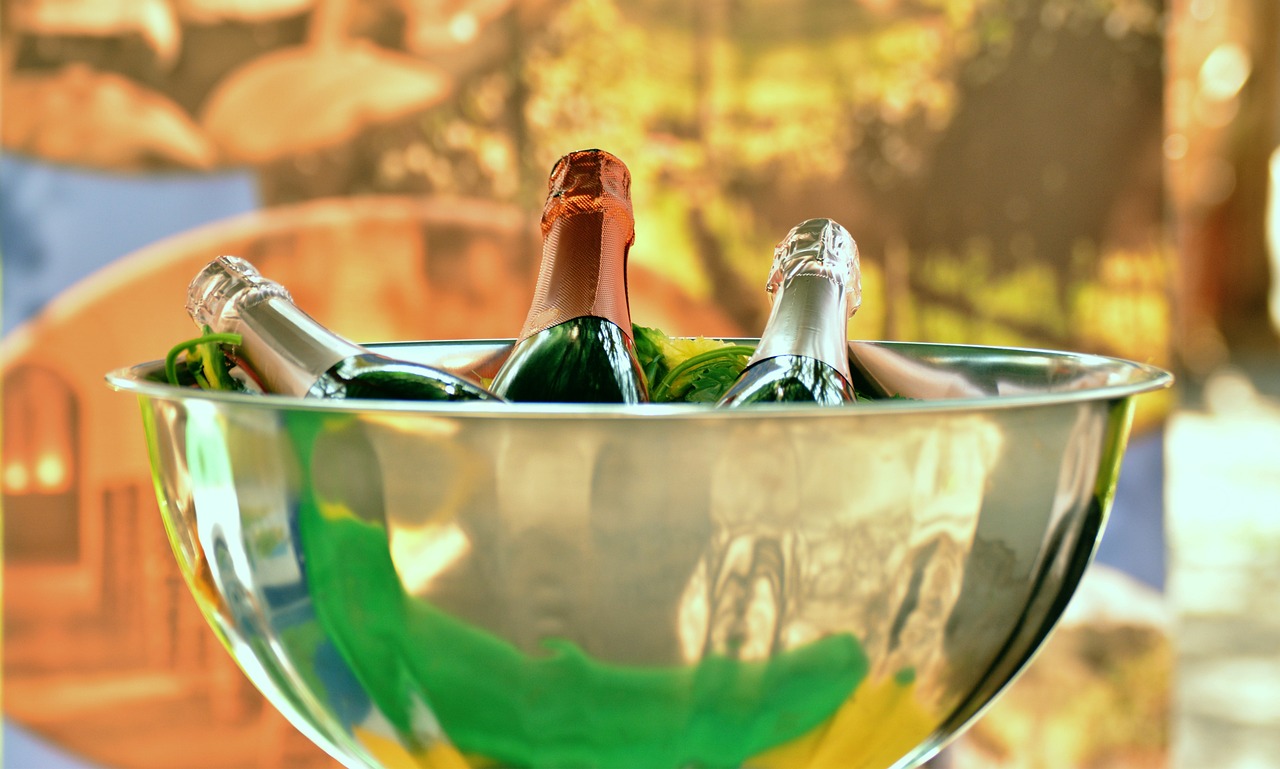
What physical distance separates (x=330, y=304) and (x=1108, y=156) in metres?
0.96

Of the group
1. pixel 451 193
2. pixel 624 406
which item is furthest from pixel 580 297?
pixel 451 193

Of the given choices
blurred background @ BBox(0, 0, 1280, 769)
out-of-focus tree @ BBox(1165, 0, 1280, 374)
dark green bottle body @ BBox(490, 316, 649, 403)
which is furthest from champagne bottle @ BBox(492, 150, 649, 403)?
out-of-focus tree @ BBox(1165, 0, 1280, 374)

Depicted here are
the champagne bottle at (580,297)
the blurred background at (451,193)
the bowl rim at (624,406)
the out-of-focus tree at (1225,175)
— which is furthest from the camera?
the out-of-focus tree at (1225,175)

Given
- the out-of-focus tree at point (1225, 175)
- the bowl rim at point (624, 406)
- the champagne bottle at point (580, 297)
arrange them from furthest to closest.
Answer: the out-of-focus tree at point (1225, 175) < the champagne bottle at point (580, 297) < the bowl rim at point (624, 406)

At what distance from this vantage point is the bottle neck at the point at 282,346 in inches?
9.0

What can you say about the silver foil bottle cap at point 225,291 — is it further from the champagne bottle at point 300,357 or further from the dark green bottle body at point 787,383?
the dark green bottle body at point 787,383

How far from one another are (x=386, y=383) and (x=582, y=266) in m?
0.05

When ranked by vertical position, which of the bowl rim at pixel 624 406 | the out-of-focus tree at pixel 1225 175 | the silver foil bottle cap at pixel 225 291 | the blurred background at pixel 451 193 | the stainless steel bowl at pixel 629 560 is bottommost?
the stainless steel bowl at pixel 629 560

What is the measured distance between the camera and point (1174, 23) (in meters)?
1.37

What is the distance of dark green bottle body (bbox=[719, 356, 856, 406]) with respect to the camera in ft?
0.76

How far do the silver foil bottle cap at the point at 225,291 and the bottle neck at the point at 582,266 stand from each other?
6 centimetres

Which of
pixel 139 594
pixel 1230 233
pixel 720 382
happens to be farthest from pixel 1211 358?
pixel 720 382

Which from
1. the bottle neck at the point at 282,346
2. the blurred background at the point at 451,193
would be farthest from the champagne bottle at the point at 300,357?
the blurred background at the point at 451,193

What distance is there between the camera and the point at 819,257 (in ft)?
0.83
